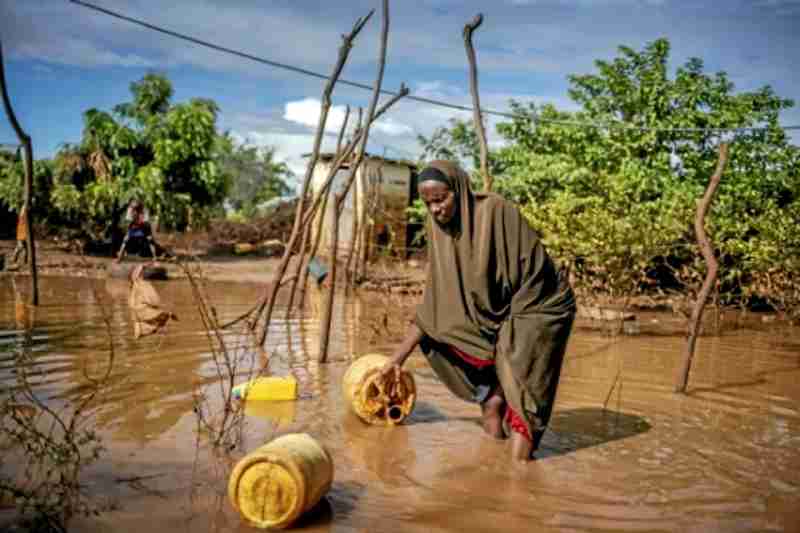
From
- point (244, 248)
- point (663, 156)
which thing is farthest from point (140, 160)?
point (663, 156)

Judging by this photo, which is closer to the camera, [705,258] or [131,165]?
[705,258]

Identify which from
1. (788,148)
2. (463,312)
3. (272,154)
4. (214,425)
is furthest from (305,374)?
(272,154)

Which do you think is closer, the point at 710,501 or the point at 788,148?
the point at 710,501

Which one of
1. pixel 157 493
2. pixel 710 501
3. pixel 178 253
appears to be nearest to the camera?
pixel 157 493

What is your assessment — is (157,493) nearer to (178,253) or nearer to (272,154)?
(178,253)

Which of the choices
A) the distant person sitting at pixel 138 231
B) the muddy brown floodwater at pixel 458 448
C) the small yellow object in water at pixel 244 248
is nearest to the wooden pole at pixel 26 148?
the muddy brown floodwater at pixel 458 448

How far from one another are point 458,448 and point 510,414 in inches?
17.5

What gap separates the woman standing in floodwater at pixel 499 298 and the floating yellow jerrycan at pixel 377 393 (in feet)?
1.38

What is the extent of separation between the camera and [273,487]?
10.1 feet

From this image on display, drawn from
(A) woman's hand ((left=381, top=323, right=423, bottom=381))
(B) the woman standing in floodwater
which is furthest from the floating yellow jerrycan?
(B) the woman standing in floodwater

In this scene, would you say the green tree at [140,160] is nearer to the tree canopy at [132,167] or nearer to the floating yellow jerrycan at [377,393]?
the tree canopy at [132,167]

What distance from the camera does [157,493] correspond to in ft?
11.4

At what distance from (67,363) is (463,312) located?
389 centimetres

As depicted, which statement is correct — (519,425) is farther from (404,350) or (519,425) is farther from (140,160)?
(140,160)
